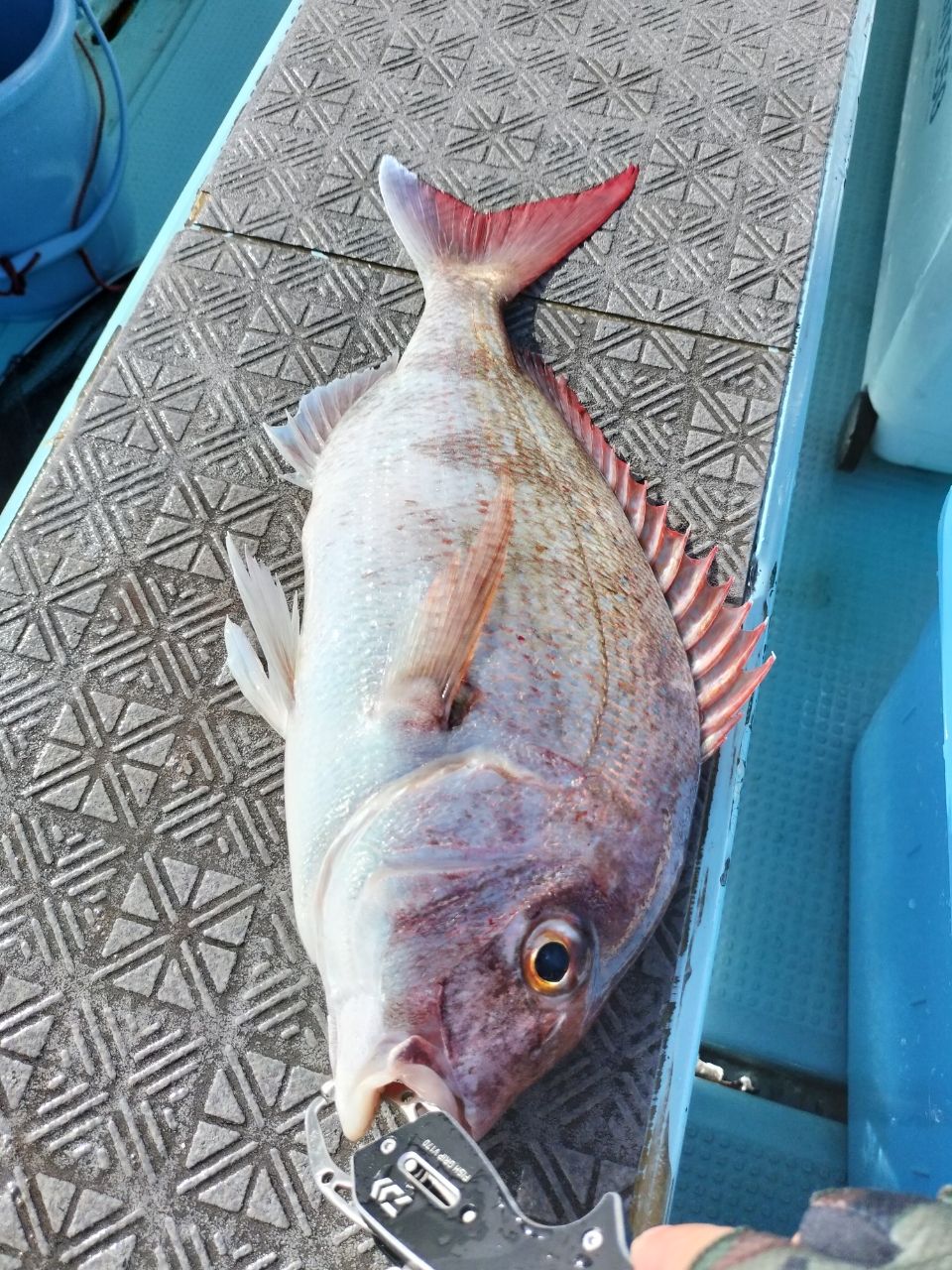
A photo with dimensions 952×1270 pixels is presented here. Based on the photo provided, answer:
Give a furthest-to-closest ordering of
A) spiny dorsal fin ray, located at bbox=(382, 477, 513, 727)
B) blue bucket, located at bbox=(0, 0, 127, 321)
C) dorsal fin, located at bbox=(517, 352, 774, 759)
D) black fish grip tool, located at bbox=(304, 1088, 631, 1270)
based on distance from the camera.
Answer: blue bucket, located at bbox=(0, 0, 127, 321)
dorsal fin, located at bbox=(517, 352, 774, 759)
spiny dorsal fin ray, located at bbox=(382, 477, 513, 727)
black fish grip tool, located at bbox=(304, 1088, 631, 1270)

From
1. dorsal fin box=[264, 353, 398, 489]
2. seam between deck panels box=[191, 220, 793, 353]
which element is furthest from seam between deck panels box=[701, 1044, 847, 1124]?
seam between deck panels box=[191, 220, 793, 353]

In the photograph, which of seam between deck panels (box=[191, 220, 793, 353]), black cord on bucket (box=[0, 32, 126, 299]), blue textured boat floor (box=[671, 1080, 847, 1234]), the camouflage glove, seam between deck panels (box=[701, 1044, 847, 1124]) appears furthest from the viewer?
black cord on bucket (box=[0, 32, 126, 299])

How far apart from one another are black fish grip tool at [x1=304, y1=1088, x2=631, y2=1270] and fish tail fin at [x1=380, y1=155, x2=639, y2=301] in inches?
65.5

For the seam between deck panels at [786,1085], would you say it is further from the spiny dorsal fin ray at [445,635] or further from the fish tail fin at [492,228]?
the fish tail fin at [492,228]

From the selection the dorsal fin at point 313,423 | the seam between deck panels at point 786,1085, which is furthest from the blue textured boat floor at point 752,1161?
the dorsal fin at point 313,423

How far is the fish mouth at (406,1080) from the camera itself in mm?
1215

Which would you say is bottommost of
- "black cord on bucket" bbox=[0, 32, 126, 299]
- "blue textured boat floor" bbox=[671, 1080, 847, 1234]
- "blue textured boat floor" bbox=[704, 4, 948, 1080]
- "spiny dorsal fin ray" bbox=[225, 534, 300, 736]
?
"blue textured boat floor" bbox=[671, 1080, 847, 1234]

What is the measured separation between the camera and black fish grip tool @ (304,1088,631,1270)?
46.1 inches

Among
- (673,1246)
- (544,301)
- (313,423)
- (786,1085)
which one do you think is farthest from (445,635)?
(786,1085)

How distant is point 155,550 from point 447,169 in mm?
1291

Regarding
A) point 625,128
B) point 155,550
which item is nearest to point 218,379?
point 155,550

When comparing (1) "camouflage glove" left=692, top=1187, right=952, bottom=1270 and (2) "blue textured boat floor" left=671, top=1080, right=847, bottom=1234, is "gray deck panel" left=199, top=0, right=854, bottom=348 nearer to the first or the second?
(2) "blue textured boat floor" left=671, top=1080, right=847, bottom=1234

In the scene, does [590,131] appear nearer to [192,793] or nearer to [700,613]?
[700,613]

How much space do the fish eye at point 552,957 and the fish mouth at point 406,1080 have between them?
157 mm
